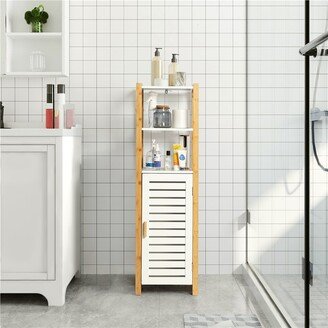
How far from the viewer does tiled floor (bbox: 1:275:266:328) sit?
270cm

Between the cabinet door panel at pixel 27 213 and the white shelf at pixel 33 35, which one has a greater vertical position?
the white shelf at pixel 33 35

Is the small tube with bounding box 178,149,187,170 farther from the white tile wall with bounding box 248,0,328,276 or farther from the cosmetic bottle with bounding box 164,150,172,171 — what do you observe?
the white tile wall with bounding box 248,0,328,276

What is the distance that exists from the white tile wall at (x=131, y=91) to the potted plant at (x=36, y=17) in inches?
8.0

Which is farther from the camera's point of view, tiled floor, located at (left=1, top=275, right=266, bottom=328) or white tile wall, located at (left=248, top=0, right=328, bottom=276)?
tiled floor, located at (left=1, top=275, right=266, bottom=328)

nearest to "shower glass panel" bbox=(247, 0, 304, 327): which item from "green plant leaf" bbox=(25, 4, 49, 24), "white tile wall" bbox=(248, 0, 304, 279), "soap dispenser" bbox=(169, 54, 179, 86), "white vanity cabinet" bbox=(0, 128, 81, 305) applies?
"white tile wall" bbox=(248, 0, 304, 279)

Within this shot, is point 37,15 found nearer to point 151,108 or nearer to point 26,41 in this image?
point 26,41

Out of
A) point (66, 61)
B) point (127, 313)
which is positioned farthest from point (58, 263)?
point (66, 61)

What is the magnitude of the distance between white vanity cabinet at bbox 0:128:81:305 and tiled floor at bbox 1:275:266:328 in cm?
13

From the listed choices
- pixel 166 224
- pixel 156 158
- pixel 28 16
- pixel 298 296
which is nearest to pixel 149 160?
pixel 156 158

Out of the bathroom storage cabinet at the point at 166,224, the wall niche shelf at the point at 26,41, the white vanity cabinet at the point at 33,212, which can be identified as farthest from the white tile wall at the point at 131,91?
the white vanity cabinet at the point at 33,212

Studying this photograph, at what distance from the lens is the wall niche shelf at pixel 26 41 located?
3.55m

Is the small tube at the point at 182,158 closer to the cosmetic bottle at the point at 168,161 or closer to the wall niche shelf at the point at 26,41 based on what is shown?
the cosmetic bottle at the point at 168,161

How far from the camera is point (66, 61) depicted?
355 cm

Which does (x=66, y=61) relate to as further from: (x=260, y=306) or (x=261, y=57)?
(x=260, y=306)
